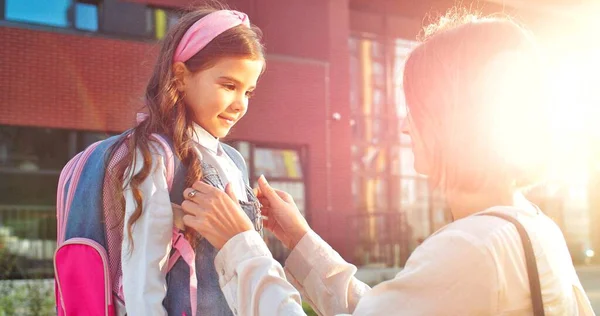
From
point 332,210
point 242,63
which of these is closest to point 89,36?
point 332,210

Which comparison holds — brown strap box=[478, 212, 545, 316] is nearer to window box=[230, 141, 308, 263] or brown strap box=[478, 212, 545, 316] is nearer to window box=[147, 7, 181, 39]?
window box=[147, 7, 181, 39]

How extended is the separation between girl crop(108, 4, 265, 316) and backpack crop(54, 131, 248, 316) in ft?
0.08

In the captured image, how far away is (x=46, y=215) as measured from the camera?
472 inches

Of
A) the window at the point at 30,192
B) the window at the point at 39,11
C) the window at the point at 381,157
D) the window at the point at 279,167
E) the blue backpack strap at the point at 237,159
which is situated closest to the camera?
the blue backpack strap at the point at 237,159

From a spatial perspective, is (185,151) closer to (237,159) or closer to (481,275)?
(237,159)

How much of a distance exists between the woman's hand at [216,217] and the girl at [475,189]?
0.42 ft

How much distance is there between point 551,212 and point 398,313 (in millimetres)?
20541

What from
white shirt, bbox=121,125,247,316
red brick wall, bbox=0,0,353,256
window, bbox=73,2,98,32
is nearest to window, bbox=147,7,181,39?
red brick wall, bbox=0,0,353,256

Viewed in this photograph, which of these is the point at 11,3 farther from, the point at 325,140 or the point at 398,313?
the point at 398,313

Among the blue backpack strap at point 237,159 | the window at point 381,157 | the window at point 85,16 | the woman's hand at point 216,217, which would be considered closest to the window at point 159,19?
the window at point 85,16

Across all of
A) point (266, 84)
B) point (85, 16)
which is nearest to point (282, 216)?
point (85, 16)

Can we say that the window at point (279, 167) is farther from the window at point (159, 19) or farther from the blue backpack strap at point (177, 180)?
the blue backpack strap at point (177, 180)

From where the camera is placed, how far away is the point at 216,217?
1.64m

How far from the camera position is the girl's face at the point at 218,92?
2158 millimetres
